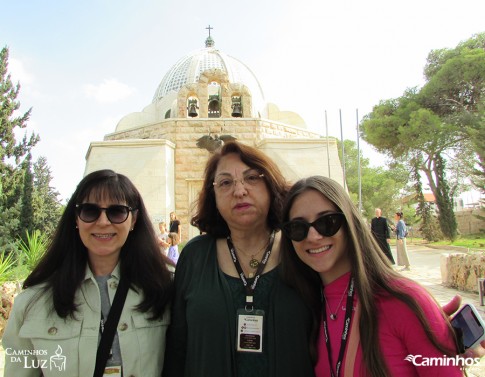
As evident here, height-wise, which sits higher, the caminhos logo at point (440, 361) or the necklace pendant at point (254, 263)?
the necklace pendant at point (254, 263)

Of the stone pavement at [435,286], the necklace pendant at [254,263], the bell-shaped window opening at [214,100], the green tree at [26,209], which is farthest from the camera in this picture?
the bell-shaped window opening at [214,100]

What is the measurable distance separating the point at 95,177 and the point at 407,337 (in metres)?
1.42

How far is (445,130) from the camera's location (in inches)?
696

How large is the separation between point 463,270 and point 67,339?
7.03 m

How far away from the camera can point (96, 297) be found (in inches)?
59.0

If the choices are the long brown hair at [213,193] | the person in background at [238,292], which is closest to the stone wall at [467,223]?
the long brown hair at [213,193]

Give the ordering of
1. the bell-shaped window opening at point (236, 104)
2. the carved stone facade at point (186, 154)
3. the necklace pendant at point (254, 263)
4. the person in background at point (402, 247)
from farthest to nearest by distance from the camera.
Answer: the bell-shaped window opening at point (236, 104) → the carved stone facade at point (186, 154) → the person in background at point (402, 247) → the necklace pendant at point (254, 263)

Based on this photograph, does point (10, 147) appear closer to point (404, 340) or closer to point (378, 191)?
point (404, 340)

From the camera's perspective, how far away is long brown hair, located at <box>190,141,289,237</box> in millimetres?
1717

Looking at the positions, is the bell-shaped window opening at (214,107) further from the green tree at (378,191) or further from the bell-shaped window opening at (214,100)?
the green tree at (378,191)

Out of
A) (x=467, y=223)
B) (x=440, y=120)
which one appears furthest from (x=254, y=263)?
(x=467, y=223)

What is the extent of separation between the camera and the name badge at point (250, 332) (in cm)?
145

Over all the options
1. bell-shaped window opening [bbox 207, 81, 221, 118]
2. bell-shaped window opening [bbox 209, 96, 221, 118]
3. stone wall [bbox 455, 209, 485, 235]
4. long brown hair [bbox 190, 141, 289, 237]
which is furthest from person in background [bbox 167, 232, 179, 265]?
stone wall [bbox 455, 209, 485, 235]

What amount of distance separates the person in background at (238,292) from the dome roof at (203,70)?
69.4 feet
